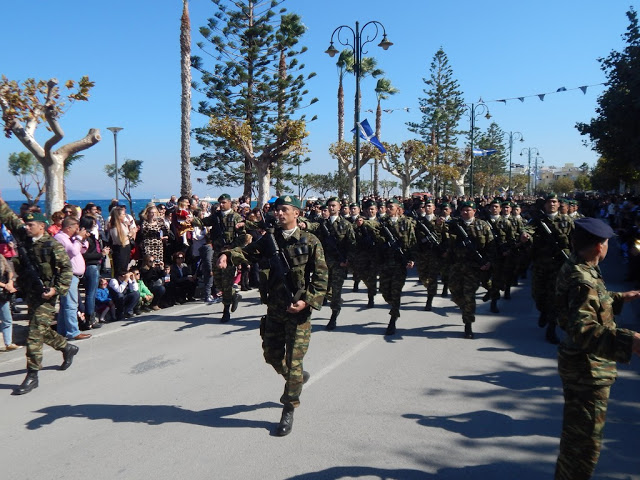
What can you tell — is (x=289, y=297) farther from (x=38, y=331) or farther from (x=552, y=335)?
(x=552, y=335)

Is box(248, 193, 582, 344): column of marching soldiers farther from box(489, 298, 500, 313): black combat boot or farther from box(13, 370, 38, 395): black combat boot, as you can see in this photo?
box(13, 370, 38, 395): black combat boot

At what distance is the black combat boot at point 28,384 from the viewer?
5.22m

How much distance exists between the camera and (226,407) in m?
4.75

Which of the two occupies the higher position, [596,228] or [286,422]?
[596,228]

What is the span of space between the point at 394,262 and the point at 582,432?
15.7ft

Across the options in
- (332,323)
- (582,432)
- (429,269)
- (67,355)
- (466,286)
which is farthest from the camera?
(429,269)

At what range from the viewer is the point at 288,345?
4445mm

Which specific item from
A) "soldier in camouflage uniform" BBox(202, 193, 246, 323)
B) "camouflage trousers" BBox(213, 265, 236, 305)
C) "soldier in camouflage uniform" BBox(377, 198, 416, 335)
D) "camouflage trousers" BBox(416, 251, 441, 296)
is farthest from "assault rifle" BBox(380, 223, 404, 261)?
"camouflage trousers" BBox(213, 265, 236, 305)

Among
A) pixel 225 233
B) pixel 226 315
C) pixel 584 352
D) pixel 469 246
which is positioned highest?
pixel 225 233

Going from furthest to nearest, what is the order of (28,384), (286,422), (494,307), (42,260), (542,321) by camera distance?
(494,307)
(542,321)
(42,260)
(28,384)
(286,422)

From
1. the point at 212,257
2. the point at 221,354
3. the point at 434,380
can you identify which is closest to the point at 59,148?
the point at 212,257

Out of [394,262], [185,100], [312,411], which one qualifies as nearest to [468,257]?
[394,262]

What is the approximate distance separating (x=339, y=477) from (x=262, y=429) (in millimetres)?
1006

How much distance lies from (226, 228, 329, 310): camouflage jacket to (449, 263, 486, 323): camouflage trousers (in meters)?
3.35
